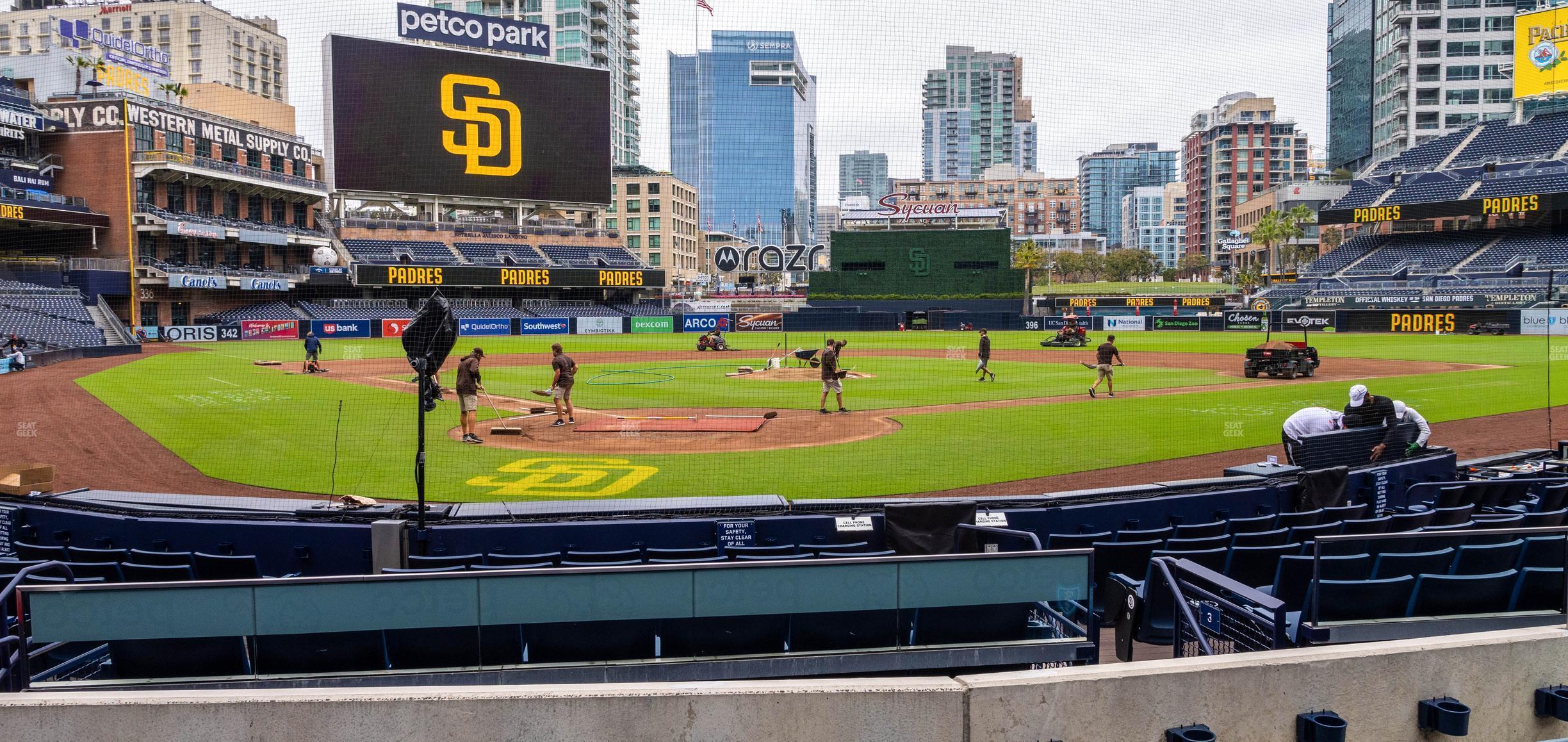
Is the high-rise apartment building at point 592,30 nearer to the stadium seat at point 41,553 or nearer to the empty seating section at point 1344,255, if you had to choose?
the empty seating section at point 1344,255

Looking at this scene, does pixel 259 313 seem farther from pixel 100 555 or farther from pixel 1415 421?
pixel 1415 421

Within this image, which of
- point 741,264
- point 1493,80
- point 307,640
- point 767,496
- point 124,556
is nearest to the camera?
point 307,640

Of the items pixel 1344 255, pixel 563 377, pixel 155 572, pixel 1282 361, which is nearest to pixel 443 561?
pixel 155 572

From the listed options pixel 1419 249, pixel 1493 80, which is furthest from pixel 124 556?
pixel 1493 80

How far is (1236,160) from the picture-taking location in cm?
14688

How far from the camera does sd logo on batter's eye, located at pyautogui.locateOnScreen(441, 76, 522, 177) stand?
161 ft

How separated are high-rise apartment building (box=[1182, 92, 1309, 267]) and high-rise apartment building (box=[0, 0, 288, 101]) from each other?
409 feet

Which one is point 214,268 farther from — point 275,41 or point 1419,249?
point 275,41

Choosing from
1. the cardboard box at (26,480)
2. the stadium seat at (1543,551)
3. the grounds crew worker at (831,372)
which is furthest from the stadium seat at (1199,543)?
the grounds crew worker at (831,372)

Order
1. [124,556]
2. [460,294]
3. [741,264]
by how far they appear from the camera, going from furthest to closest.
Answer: [460,294] < [741,264] < [124,556]

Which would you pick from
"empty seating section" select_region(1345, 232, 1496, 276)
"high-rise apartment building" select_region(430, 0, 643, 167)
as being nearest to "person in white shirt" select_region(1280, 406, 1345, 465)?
"empty seating section" select_region(1345, 232, 1496, 276)

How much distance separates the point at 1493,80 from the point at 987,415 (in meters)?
94.4

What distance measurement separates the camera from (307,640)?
5.05 meters

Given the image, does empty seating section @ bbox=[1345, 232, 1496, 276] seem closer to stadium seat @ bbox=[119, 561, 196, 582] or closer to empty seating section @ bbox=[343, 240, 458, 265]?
empty seating section @ bbox=[343, 240, 458, 265]
